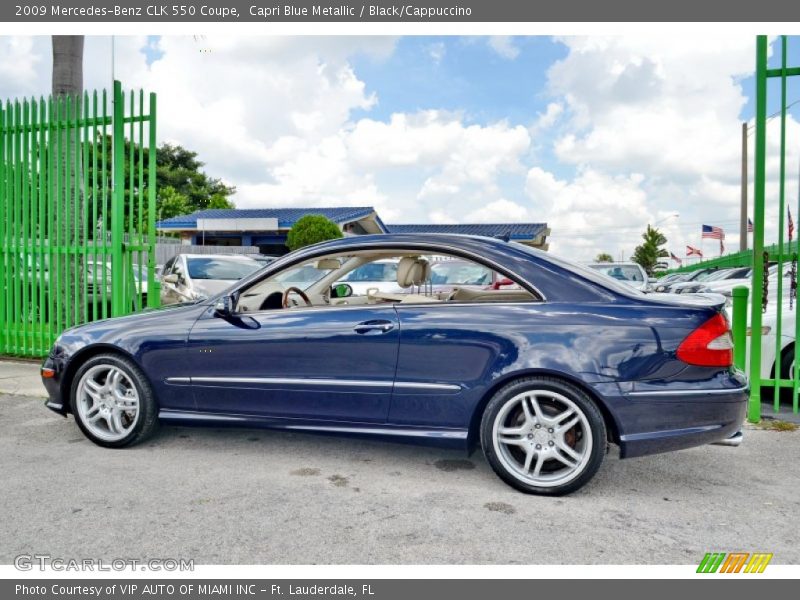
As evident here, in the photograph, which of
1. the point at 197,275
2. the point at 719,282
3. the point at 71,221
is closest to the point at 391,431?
the point at 71,221

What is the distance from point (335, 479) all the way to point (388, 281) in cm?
684

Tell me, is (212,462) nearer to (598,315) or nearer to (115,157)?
(598,315)

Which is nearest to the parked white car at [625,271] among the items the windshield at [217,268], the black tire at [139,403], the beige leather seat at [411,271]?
the windshield at [217,268]

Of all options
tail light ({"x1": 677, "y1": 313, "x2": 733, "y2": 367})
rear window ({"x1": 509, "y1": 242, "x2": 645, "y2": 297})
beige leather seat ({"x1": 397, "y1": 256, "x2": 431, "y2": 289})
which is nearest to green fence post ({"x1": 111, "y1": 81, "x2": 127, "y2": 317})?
beige leather seat ({"x1": 397, "y1": 256, "x2": 431, "y2": 289})

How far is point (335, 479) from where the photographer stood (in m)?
3.67

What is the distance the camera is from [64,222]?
731 centimetres

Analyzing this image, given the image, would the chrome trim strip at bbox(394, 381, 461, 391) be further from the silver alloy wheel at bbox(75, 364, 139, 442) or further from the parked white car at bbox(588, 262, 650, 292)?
the parked white car at bbox(588, 262, 650, 292)

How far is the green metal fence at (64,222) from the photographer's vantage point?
6.90 metres

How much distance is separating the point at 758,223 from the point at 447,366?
330 centimetres

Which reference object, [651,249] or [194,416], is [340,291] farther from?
[651,249]

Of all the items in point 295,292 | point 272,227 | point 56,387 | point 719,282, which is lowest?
point 56,387

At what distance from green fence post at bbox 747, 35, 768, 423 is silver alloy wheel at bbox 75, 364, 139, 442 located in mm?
4763

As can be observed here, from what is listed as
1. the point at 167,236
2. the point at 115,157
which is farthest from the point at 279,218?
the point at 115,157

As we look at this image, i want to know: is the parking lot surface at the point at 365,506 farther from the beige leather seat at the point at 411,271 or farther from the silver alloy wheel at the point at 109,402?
the beige leather seat at the point at 411,271
